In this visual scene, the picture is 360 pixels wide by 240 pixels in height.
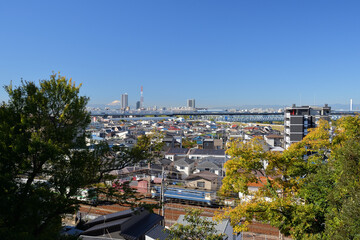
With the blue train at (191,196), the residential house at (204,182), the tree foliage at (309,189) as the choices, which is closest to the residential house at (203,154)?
the residential house at (204,182)

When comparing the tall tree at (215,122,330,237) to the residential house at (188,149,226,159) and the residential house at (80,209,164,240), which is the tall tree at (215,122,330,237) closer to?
the residential house at (80,209,164,240)

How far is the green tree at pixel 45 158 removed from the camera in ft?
9.94

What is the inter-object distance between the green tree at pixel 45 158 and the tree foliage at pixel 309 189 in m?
2.36

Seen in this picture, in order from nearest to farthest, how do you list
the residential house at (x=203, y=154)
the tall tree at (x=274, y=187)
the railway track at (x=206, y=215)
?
the tall tree at (x=274, y=187) < the railway track at (x=206, y=215) < the residential house at (x=203, y=154)

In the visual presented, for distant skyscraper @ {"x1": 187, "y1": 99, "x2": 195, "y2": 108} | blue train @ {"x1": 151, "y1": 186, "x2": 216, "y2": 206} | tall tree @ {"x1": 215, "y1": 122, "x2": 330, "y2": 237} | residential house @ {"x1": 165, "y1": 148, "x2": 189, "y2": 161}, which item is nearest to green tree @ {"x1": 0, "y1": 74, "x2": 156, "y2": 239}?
tall tree @ {"x1": 215, "y1": 122, "x2": 330, "y2": 237}

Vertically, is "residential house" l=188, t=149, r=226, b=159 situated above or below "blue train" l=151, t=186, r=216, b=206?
above

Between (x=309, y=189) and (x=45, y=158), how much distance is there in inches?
191

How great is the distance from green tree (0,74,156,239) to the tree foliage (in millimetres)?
2360

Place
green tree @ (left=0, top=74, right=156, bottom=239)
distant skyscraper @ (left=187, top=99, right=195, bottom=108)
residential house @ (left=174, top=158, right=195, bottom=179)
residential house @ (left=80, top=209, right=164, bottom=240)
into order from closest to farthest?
green tree @ (left=0, top=74, right=156, bottom=239), residential house @ (left=80, top=209, right=164, bottom=240), residential house @ (left=174, top=158, right=195, bottom=179), distant skyscraper @ (left=187, top=99, right=195, bottom=108)

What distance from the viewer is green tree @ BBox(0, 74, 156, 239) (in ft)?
9.94

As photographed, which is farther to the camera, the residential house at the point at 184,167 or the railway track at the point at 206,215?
the residential house at the point at 184,167

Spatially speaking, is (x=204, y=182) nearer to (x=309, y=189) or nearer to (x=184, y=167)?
(x=184, y=167)

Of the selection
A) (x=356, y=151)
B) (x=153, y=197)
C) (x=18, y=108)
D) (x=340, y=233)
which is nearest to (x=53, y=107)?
(x=18, y=108)

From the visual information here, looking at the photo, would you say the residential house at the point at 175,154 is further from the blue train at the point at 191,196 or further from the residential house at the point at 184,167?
the blue train at the point at 191,196
